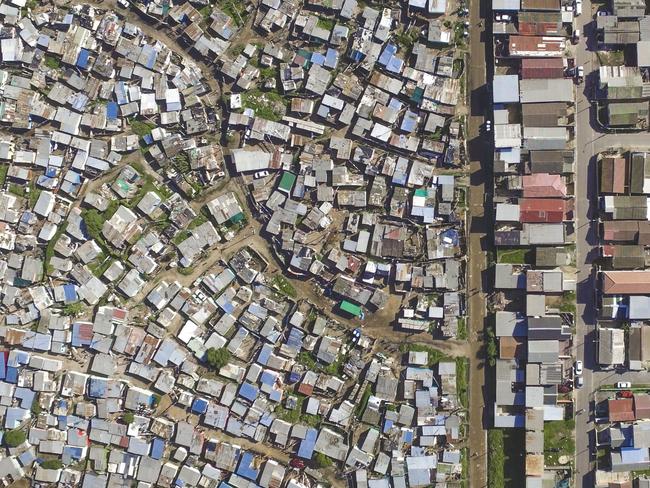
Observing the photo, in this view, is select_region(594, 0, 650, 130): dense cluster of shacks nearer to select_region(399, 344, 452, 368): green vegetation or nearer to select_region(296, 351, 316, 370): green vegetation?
select_region(399, 344, 452, 368): green vegetation

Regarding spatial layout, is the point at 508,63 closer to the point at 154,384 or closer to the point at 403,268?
the point at 403,268

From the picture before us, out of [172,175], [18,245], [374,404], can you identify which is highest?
[172,175]

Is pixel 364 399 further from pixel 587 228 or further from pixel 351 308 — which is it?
pixel 587 228

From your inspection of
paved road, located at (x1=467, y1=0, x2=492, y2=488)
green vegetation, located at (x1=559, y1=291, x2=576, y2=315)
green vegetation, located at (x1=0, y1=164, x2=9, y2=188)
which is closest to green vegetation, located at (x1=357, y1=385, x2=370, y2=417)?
paved road, located at (x1=467, y1=0, x2=492, y2=488)

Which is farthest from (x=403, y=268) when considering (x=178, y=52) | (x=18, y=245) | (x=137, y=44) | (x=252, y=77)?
(x=18, y=245)

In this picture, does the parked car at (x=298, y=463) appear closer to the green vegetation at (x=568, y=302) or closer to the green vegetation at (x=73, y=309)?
the green vegetation at (x=73, y=309)

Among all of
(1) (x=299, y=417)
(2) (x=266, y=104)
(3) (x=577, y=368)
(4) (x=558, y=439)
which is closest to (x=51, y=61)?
(2) (x=266, y=104)
